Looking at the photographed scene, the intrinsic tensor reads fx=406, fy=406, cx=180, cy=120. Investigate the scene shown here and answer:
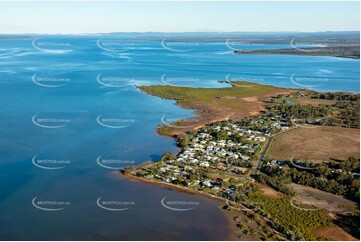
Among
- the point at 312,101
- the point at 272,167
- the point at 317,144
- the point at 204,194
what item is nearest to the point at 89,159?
the point at 204,194

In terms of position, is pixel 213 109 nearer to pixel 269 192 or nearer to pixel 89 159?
pixel 89 159

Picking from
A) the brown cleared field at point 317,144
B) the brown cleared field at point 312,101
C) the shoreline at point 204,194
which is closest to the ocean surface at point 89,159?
the shoreline at point 204,194

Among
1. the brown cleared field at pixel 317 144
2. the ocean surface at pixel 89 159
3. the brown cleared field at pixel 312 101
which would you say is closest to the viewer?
the ocean surface at pixel 89 159

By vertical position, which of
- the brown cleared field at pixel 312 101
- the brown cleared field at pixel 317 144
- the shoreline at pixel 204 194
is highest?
the brown cleared field at pixel 312 101

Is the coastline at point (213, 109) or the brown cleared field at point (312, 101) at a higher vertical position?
the brown cleared field at point (312, 101)

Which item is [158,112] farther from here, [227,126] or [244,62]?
[244,62]

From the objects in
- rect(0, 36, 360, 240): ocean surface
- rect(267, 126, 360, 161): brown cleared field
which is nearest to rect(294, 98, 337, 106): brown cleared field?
rect(0, 36, 360, 240): ocean surface

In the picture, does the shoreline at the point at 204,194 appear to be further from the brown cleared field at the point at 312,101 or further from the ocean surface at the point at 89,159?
the brown cleared field at the point at 312,101
